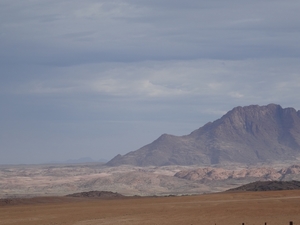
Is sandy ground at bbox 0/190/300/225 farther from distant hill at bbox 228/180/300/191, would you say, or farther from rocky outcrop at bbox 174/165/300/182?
rocky outcrop at bbox 174/165/300/182

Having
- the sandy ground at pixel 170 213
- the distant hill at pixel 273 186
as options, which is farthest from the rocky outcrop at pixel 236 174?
the sandy ground at pixel 170 213

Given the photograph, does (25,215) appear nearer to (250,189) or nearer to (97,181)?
(250,189)

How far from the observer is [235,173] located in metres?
115

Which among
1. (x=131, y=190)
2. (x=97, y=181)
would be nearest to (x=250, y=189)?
(x=131, y=190)

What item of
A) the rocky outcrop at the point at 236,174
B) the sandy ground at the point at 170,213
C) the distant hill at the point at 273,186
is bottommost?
the sandy ground at the point at 170,213

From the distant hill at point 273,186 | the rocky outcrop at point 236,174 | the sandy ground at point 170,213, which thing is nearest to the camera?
the sandy ground at point 170,213

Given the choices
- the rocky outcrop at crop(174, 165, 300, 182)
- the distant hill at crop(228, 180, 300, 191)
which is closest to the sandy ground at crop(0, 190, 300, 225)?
the distant hill at crop(228, 180, 300, 191)

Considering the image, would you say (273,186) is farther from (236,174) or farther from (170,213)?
(236,174)

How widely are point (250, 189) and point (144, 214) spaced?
90.3 feet

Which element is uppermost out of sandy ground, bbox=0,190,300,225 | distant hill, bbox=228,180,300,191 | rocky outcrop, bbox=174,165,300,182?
Result: rocky outcrop, bbox=174,165,300,182

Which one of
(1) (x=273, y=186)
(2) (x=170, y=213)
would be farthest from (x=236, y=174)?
(2) (x=170, y=213)

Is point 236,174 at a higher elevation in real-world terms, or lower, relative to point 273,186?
higher

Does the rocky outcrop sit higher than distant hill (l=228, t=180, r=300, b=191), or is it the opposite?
the rocky outcrop

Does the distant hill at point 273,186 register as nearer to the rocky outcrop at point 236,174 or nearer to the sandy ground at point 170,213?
the sandy ground at point 170,213
